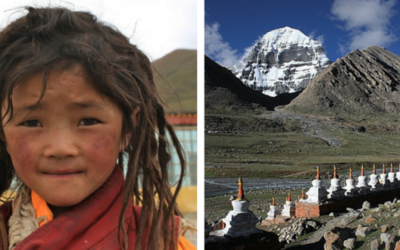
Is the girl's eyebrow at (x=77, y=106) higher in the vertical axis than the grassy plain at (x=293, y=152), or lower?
higher

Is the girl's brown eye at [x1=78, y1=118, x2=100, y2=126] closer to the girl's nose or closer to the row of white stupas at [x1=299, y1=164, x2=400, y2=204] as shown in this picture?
the girl's nose

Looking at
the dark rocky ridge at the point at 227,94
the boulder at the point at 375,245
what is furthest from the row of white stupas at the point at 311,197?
the dark rocky ridge at the point at 227,94

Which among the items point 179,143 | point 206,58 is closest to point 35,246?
point 179,143

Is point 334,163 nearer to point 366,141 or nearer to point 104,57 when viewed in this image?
point 366,141

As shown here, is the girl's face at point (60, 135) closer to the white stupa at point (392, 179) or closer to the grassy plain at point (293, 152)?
the grassy plain at point (293, 152)

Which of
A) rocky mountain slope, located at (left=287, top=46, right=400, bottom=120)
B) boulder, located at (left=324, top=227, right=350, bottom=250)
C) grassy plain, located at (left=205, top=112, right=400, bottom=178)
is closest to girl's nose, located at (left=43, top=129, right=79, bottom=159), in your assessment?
grassy plain, located at (left=205, top=112, right=400, bottom=178)
